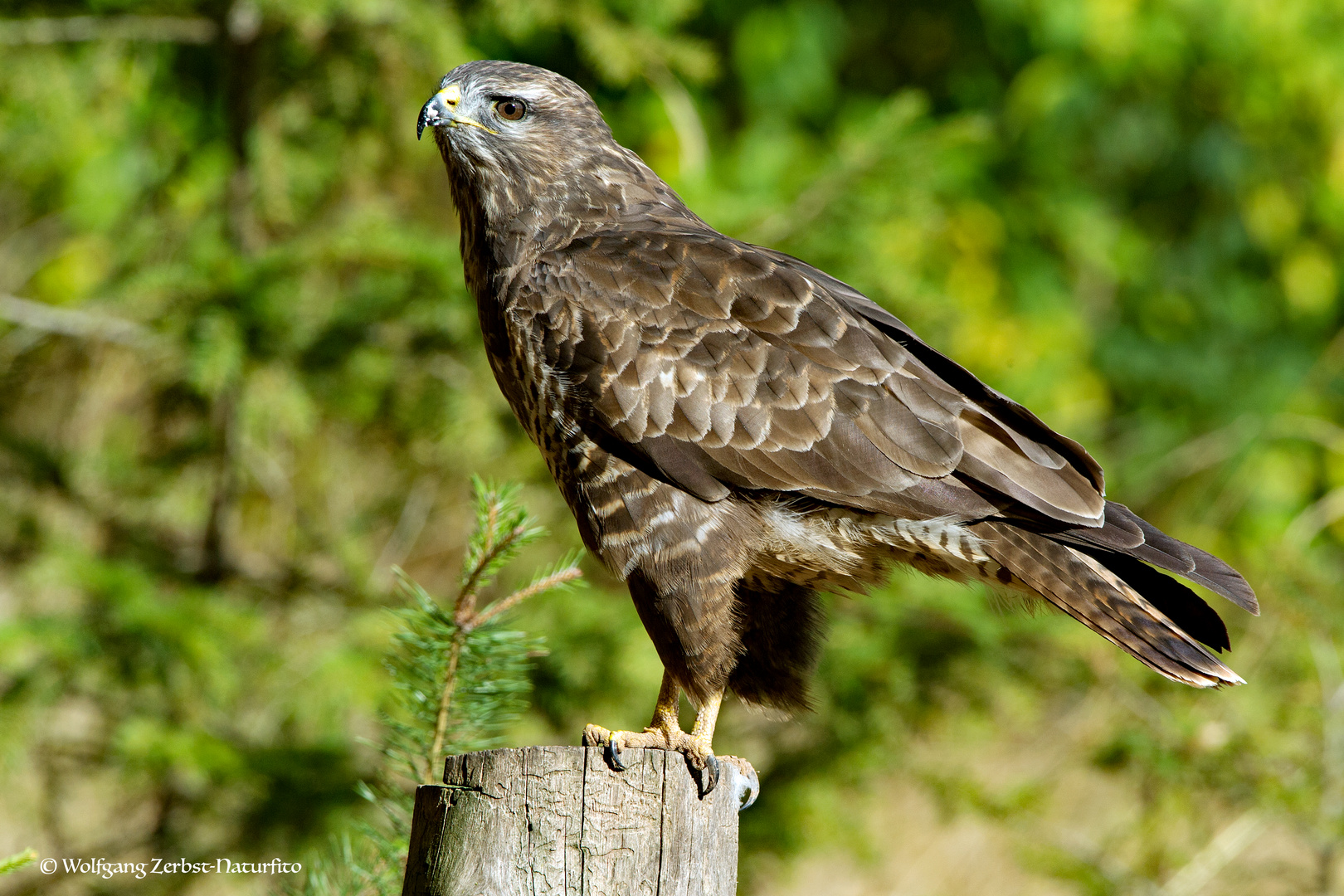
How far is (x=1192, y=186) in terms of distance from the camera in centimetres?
896

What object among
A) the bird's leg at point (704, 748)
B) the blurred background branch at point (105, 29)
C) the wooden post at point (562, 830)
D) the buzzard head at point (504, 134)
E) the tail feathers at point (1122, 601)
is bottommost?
the wooden post at point (562, 830)

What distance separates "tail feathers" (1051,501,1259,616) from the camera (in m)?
2.26

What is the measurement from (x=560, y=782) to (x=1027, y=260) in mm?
6209

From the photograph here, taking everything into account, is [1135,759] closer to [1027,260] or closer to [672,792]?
[672,792]

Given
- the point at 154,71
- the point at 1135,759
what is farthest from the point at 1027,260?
the point at 154,71

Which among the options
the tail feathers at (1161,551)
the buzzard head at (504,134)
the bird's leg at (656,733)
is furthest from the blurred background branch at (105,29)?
the tail feathers at (1161,551)

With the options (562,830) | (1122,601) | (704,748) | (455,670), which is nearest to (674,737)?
(704,748)

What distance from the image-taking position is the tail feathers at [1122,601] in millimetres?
2221

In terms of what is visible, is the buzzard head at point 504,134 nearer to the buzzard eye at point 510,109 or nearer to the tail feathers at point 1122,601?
the buzzard eye at point 510,109

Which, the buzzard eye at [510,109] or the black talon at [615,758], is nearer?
the black talon at [615,758]

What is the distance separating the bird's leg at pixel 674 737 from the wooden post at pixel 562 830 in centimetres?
10

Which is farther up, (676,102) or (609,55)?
(676,102)

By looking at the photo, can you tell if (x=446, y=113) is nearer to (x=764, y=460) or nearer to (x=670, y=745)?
(x=764, y=460)

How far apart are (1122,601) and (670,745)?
958 millimetres
